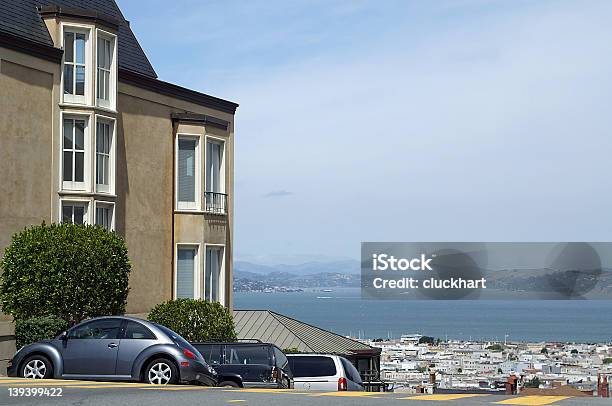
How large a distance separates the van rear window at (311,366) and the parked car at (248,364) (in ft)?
4.77

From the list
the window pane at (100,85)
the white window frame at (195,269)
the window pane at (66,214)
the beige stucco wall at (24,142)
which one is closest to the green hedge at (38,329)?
the beige stucco wall at (24,142)

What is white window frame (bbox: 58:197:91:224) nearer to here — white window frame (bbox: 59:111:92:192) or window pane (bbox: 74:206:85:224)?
window pane (bbox: 74:206:85:224)

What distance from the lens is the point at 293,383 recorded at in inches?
931

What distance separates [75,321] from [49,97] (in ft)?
25.3

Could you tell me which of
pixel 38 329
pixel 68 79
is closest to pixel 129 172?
pixel 68 79

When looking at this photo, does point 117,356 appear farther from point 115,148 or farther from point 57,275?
point 115,148

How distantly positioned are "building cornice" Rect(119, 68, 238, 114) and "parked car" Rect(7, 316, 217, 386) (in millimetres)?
17784

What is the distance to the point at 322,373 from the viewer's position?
81.8 ft

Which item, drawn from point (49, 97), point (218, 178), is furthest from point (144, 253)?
point (49, 97)

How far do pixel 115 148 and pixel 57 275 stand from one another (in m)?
7.56

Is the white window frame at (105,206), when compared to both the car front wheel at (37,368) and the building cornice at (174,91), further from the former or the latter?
the car front wheel at (37,368)

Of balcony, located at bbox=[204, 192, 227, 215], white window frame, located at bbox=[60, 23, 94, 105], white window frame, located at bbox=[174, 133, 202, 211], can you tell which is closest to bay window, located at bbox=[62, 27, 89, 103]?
white window frame, located at bbox=[60, 23, 94, 105]

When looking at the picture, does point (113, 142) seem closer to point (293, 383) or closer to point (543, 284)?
point (293, 383)

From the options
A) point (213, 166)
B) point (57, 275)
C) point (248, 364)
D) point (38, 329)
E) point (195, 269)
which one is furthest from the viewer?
point (213, 166)
